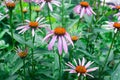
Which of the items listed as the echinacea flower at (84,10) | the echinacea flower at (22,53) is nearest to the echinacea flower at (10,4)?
the echinacea flower at (22,53)

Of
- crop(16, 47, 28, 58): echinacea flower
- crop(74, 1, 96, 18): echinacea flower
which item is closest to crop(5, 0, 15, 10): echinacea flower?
crop(16, 47, 28, 58): echinacea flower

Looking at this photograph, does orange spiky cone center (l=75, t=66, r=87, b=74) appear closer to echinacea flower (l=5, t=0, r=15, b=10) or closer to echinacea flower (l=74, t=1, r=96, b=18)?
echinacea flower (l=74, t=1, r=96, b=18)

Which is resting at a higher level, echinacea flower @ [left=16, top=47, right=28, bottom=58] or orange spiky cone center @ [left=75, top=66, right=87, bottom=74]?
echinacea flower @ [left=16, top=47, right=28, bottom=58]

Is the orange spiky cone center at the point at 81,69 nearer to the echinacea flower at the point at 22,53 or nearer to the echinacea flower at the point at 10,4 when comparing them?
the echinacea flower at the point at 22,53

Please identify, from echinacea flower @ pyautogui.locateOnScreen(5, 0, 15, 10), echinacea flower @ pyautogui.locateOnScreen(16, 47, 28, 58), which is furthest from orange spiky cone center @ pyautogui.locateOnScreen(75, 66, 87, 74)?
echinacea flower @ pyautogui.locateOnScreen(5, 0, 15, 10)

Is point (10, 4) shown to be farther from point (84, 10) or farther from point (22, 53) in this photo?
point (84, 10)

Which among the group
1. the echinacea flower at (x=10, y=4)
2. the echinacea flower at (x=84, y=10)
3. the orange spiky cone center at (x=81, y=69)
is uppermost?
the echinacea flower at (x=10, y=4)

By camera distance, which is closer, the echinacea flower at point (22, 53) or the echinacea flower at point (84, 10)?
the echinacea flower at point (22, 53)

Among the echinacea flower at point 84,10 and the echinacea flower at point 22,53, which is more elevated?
the echinacea flower at point 84,10

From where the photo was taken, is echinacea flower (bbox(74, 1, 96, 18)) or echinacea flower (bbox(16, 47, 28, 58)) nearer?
echinacea flower (bbox(16, 47, 28, 58))

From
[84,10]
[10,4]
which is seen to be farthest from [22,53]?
[84,10]

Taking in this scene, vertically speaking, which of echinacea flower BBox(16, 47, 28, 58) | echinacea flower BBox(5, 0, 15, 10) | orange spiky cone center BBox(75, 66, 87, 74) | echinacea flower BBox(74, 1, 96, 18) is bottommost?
orange spiky cone center BBox(75, 66, 87, 74)

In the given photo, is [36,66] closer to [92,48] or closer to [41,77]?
[41,77]

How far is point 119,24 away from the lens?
1620 millimetres
